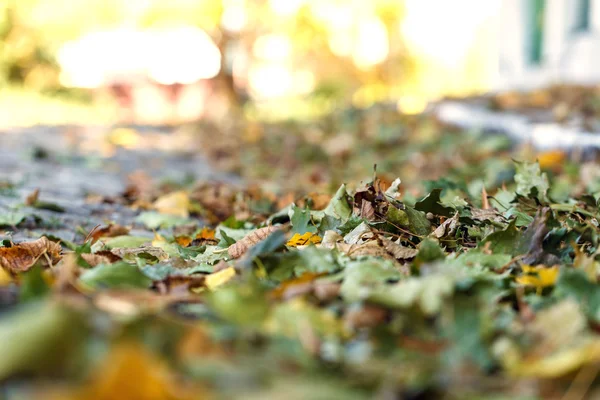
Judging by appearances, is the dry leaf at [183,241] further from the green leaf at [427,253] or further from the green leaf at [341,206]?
the green leaf at [427,253]

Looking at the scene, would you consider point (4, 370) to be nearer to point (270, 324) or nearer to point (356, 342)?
point (270, 324)

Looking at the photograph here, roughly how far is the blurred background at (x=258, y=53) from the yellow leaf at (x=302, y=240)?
5.68 meters

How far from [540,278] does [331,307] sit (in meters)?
0.39

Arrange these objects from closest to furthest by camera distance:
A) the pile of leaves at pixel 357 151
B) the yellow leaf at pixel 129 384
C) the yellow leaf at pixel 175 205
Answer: the yellow leaf at pixel 129 384 < the yellow leaf at pixel 175 205 < the pile of leaves at pixel 357 151

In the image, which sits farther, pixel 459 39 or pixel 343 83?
pixel 459 39

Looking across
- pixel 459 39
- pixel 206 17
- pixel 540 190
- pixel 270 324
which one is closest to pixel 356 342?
pixel 270 324

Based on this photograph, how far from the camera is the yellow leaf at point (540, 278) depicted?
50.7 inches

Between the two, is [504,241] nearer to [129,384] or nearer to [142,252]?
[142,252]

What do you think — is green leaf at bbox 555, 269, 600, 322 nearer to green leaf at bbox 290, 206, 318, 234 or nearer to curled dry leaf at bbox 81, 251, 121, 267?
green leaf at bbox 290, 206, 318, 234

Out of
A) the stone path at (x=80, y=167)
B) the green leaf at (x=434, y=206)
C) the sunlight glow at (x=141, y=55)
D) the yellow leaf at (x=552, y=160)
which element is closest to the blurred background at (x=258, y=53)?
the sunlight glow at (x=141, y=55)

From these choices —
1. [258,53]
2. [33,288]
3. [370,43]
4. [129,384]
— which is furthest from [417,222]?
[370,43]

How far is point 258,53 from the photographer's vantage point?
17297 millimetres

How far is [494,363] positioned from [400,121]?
5780mm

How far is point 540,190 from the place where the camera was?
200 centimetres
